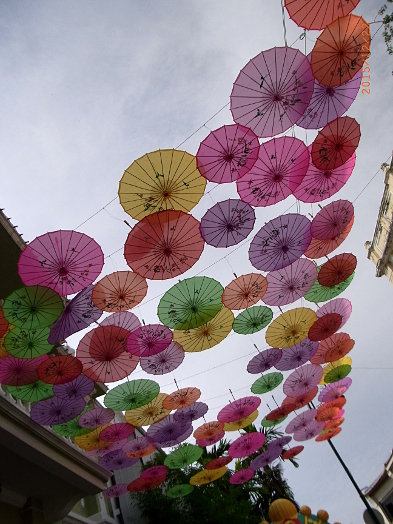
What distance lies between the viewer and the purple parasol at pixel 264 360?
8.74m

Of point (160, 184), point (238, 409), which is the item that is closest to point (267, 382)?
point (238, 409)

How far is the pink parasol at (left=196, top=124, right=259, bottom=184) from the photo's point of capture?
5.13 metres

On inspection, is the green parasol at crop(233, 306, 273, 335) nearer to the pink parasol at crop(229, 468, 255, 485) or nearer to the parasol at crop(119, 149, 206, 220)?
the parasol at crop(119, 149, 206, 220)

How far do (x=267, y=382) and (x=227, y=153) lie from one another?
633cm

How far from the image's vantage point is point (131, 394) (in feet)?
25.4

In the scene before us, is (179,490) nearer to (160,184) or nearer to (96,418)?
(96,418)

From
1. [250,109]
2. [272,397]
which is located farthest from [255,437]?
[250,109]

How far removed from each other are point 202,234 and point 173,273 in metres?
0.78

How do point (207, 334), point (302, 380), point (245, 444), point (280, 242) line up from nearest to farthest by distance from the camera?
point (280, 242) < point (207, 334) < point (302, 380) < point (245, 444)

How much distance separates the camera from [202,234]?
5883 mm

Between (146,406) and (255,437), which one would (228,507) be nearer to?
(255,437)

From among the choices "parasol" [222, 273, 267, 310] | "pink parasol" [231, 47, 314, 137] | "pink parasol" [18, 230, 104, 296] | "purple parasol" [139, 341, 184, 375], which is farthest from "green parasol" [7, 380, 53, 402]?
"pink parasol" [231, 47, 314, 137]

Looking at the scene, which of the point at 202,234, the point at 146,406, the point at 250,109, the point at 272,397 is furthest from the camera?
the point at 272,397

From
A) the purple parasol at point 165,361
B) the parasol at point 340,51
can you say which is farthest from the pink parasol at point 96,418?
the parasol at point 340,51
